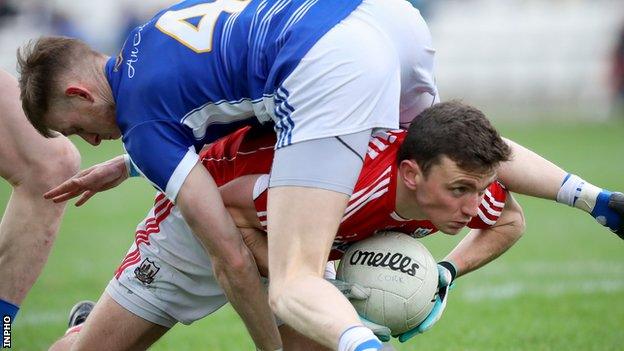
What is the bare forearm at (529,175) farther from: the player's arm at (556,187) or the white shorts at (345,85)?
the white shorts at (345,85)

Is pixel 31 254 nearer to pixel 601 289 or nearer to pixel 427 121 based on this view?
pixel 427 121

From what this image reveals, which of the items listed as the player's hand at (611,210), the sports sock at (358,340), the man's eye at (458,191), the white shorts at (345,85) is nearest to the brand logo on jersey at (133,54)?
the white shorts at (345,85)

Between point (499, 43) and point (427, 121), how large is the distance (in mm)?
24457

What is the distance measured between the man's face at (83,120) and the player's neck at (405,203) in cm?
140

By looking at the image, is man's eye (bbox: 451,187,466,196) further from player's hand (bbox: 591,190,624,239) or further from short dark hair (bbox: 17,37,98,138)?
short dark hair (bbox: 17,37,98,138)

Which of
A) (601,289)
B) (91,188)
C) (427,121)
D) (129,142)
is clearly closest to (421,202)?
(427,121)

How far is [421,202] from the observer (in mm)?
4695

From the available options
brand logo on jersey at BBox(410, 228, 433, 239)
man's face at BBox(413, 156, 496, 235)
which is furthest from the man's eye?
brand logo on jersey at BBox(410, 228, 433, 239)

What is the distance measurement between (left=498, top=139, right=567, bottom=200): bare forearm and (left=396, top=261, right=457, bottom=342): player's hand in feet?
1.67

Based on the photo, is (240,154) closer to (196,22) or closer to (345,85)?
(196,22)

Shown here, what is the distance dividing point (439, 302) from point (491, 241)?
595 mm

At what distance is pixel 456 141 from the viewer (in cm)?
458

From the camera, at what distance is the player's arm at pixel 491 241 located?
5434mm

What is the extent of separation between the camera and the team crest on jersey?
5.50 metres
